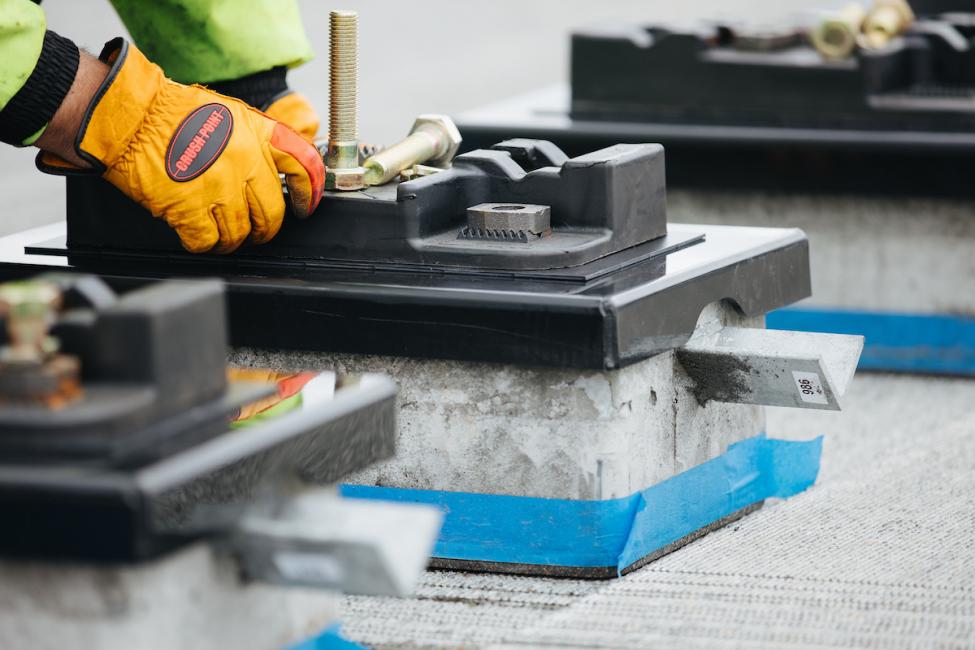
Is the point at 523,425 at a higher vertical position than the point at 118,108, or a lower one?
lower

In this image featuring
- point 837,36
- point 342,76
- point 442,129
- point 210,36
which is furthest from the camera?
point 837,36

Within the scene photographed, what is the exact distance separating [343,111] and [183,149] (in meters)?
0.45

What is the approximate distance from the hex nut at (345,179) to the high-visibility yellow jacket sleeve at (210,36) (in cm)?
47

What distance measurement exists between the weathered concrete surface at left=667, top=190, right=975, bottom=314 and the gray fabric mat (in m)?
1.23

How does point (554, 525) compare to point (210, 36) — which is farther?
point (210, 36)

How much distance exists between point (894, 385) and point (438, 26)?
1020cm

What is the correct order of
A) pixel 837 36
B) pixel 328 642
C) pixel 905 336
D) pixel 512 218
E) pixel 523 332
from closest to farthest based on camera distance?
1. pixel 328 642
2. pixel 523 332
3. pixel 512 218
4. pixel 905 336
5. pixel 837 36

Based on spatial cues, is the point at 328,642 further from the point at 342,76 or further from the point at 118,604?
the point at 342,76

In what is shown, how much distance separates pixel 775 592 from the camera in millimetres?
3172

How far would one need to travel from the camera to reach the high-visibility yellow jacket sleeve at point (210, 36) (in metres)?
3.85

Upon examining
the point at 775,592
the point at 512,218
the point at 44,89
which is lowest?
the point at 775,592

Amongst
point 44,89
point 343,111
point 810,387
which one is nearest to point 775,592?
point 810,387

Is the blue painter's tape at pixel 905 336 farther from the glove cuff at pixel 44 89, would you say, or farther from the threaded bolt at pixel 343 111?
the glove cuff at pixel 44 89

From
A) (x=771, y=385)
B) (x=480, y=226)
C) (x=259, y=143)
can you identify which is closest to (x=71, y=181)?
(x=259, y=143)
